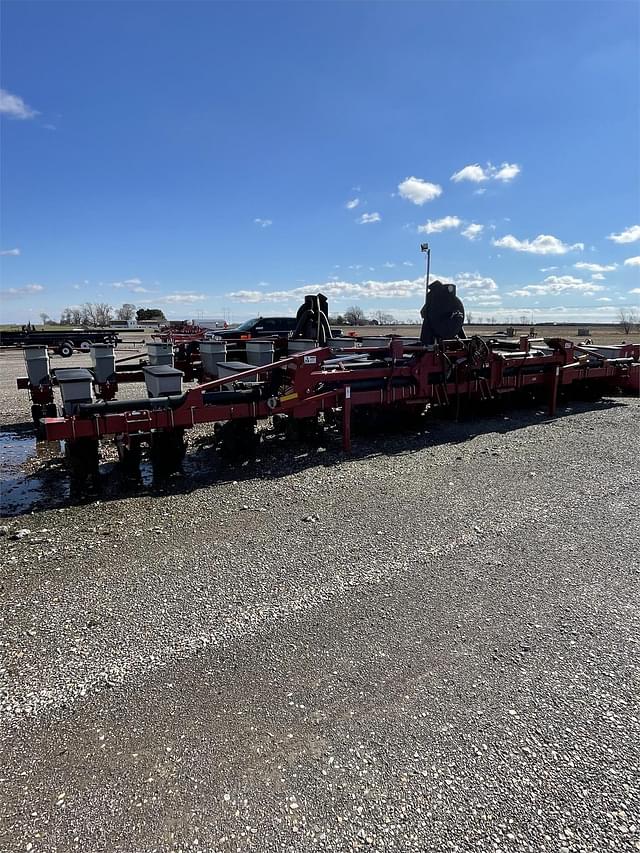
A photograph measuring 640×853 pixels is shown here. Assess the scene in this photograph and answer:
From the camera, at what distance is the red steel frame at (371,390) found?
5781 millimetres

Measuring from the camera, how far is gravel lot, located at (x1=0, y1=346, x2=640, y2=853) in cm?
203

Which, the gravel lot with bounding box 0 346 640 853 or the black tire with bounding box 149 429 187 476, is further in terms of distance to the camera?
the black tire with bounding box 149 429 187 476

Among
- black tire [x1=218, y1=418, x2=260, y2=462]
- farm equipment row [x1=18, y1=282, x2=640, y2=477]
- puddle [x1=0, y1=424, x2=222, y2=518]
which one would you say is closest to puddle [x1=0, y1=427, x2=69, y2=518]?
puddle [x1=0, y1=424, x2=222, y2=518]

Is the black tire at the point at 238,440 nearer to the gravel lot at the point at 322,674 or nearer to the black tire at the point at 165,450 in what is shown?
the black tire at the point at 165,450

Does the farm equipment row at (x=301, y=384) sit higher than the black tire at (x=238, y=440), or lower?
higher

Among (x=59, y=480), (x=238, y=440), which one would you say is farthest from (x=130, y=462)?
(x=238, y=440)

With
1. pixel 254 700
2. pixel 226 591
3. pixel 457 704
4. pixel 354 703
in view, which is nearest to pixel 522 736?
pixel 457 704

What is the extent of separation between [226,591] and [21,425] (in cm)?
822

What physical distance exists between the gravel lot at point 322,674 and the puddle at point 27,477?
0.50ft

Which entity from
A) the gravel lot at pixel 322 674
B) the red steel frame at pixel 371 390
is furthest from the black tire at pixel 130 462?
the gravel lot at pixel 322 674

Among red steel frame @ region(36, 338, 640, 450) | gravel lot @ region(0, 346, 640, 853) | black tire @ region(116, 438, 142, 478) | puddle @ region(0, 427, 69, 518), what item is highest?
red steel frame @ region(36, 338, 640, 450)

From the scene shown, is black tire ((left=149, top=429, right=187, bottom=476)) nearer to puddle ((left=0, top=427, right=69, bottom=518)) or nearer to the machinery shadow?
the machinery shadow

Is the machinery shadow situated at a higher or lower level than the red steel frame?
lower

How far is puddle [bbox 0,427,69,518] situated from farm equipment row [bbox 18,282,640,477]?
0.49 m
